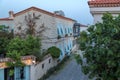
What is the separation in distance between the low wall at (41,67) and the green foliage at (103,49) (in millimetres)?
12499

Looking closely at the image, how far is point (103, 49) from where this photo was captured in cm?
858

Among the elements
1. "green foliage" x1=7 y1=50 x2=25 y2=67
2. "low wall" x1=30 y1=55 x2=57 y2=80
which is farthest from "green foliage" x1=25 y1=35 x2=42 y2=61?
"green foliage" x1=7 y1=50 x2=25 y2=67

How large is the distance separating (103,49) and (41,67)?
52.3 ft

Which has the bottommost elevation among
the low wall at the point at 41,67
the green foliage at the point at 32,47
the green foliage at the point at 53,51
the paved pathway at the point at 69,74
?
the paved pathway at the point at 69,74

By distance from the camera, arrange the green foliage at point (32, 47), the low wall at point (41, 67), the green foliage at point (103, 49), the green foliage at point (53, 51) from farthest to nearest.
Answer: the green foliage at point (53, 51) < the green foliage at point (32, 47) < the low wall at point (41, 67) < the green foliage at point (103, 49)

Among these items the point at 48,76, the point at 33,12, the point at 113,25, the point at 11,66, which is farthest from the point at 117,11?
the point at 33,12

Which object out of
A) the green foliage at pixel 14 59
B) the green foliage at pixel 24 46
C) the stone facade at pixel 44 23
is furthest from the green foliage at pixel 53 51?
the green foliage at pixel 14 59

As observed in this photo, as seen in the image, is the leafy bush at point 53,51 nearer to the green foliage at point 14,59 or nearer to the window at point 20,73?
the window at point 20,73

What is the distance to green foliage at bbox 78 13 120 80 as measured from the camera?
335 inches

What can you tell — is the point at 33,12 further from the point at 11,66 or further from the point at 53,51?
the point at 11,66

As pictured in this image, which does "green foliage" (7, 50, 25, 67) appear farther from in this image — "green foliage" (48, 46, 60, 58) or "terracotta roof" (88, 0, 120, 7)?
"terracotta roof" (88, 0, 120, 7)

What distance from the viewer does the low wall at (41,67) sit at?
21495 mm

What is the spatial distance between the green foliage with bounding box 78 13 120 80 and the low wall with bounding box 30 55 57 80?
12.5m

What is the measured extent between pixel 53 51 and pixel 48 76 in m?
4.37
